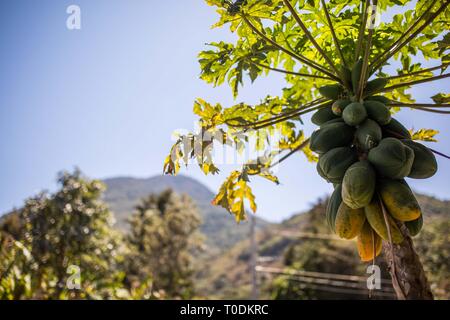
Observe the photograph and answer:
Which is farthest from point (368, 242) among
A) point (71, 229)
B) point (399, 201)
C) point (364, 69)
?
point (71, 229)

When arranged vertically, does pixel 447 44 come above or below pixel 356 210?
above

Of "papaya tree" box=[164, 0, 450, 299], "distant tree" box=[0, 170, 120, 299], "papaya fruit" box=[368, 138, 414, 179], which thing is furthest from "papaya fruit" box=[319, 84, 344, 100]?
"distant tree" box=[0, 170, 120, 299]

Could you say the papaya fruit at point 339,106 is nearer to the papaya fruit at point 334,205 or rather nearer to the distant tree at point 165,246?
the papaya fruit at point 334,205

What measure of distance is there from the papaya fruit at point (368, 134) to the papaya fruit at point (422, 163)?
0.14m

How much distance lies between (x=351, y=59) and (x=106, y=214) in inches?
413

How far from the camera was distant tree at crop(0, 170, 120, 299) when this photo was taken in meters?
9.37

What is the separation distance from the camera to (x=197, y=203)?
4172cm

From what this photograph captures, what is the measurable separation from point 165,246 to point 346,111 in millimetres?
20452

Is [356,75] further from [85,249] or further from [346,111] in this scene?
Answer: [85,249]

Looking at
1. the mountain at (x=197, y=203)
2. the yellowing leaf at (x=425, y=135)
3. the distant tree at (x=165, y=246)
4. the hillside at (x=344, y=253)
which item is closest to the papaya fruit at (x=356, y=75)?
the yellowing leaf at (x=425, y=135)
